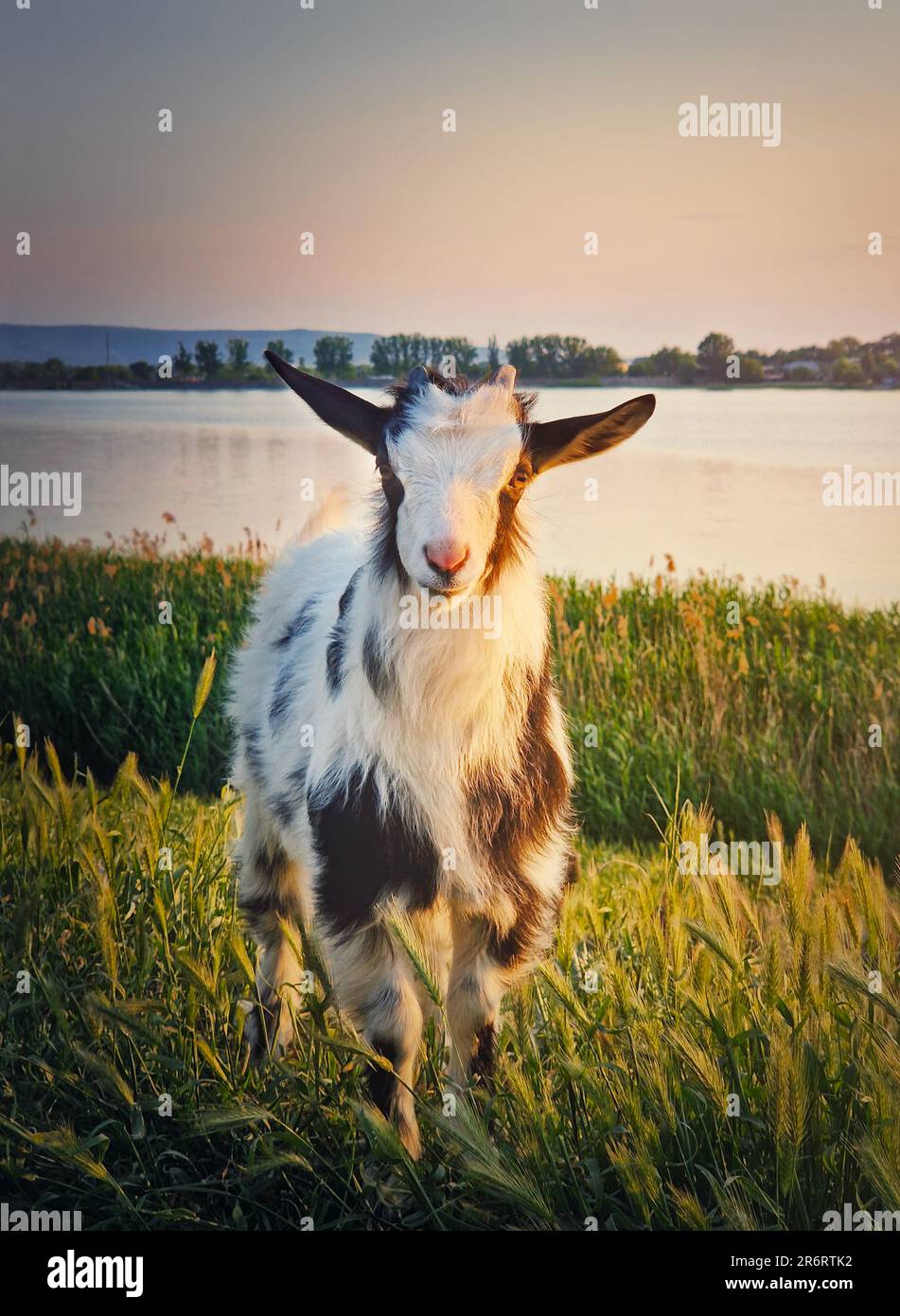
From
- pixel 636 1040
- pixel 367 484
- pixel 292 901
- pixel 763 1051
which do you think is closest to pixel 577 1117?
pixel 636 1040

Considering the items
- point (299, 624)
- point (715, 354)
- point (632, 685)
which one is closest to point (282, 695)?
point (299, 624)

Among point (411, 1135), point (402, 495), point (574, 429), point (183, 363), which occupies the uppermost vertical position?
point (183, 363)

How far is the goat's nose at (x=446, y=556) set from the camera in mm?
2539

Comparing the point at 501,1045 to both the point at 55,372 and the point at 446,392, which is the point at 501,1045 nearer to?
the point at 446,392

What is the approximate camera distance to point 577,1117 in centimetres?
281

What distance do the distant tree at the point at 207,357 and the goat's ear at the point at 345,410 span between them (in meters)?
1.38

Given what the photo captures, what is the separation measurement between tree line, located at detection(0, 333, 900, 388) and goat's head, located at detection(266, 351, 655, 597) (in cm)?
90

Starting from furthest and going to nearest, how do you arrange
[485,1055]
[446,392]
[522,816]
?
[485,1055] → [522,816] → [446,392]

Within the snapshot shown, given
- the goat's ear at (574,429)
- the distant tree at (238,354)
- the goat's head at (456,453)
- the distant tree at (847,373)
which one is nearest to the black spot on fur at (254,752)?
the goat's head at (456,453)

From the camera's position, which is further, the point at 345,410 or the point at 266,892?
the point at 266,892

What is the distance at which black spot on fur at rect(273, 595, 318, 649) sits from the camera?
149 inches

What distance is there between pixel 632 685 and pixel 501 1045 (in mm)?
2638

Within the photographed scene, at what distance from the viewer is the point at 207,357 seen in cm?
431

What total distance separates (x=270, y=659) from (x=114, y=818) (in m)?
0.88
